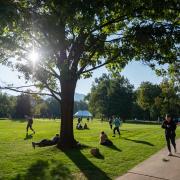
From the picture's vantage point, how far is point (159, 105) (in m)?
93.6

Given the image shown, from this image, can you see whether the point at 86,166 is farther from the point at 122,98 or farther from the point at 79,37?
the point at 122,98

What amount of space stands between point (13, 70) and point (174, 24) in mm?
9069

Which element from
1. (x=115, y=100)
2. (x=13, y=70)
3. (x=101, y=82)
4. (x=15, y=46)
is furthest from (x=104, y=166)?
(x=101, y=82)

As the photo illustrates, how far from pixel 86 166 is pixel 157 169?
2.68m

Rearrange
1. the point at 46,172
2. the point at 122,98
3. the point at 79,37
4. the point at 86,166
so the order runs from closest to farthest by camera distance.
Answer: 1. the point at 46,172
2. the point at 86,166
3. the point at 79,37
4. the point at 122,98

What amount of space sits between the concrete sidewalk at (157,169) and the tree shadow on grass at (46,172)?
6.55ft

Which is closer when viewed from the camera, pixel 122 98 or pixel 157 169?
pixel 157 169

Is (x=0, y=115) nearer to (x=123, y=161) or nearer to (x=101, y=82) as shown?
(x=101, y=82)

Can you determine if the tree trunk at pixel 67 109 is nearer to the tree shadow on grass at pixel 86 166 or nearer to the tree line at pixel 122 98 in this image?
the tree shadow on grass at pixel 86 166

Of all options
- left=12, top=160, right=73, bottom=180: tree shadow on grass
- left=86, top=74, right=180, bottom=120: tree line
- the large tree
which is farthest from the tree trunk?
left=86, top=74, right=180, bottom=120: tree line

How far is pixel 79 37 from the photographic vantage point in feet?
63.9

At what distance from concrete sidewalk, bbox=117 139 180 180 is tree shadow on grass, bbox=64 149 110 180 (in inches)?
32.4

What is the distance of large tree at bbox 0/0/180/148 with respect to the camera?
Result: 13461mm

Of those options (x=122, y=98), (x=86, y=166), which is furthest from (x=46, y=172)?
(x=122, y=98)
